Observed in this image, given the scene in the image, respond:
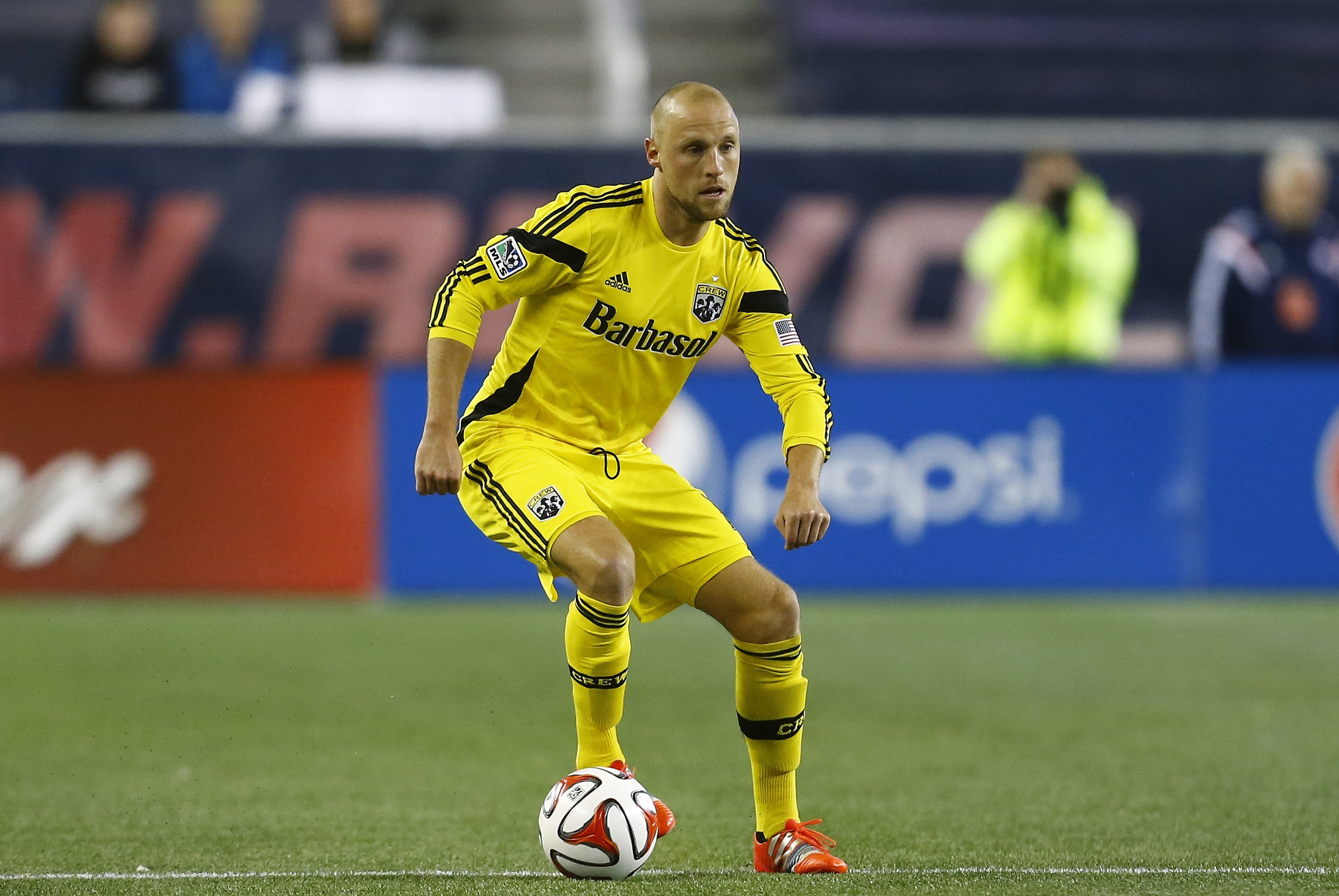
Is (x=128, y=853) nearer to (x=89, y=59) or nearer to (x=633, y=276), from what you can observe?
(x=633, y=276)

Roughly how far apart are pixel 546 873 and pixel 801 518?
1064mm

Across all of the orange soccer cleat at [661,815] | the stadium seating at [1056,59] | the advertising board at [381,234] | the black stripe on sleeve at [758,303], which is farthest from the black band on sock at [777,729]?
the stadium seating at [1056,59]

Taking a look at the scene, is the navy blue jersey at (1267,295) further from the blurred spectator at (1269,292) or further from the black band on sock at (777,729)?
the black band on sock at (777,729)

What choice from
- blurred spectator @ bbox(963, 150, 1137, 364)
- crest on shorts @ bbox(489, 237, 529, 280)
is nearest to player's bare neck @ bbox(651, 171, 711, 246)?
crest on shorts @ bbox(489, 237, 529, 280)

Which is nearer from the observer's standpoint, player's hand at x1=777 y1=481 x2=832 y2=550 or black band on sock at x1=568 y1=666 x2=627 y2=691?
player's hand at x1=777 y1=481 x2=832 y2=550

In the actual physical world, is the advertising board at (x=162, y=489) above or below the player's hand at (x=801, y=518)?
below

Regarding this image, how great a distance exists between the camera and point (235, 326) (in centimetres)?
1171

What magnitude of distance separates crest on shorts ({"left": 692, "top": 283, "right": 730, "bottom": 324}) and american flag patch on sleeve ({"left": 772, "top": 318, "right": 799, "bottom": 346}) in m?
0.16

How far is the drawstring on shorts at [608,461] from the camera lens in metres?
5.12

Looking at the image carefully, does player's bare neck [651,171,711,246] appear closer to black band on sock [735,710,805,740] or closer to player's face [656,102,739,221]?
player's face [656,102,739,221]

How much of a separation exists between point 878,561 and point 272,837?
6260 mm

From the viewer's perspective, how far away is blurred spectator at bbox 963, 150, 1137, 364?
37.8 feet

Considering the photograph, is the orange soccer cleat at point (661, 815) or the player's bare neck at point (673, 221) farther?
the player's bare neck at point (673, 221)

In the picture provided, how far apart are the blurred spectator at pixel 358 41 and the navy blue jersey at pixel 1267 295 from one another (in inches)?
211
